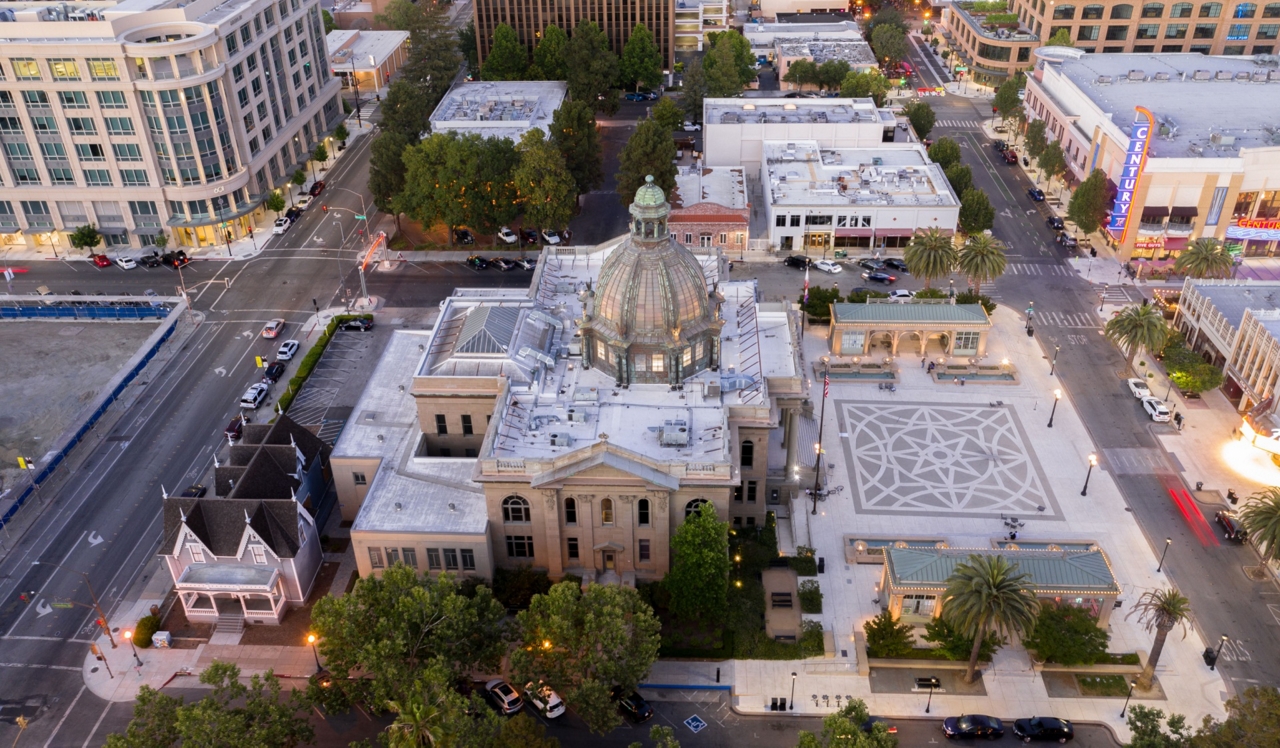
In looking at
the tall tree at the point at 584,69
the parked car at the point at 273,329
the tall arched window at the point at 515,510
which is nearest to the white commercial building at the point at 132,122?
the parked car at the point at 273,329

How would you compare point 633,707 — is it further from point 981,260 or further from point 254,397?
point 981,260

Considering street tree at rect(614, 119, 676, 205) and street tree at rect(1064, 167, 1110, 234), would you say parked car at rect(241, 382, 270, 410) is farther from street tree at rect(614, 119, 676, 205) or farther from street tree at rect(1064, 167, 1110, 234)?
street tree at rect(1064, 167, 1110, 234)

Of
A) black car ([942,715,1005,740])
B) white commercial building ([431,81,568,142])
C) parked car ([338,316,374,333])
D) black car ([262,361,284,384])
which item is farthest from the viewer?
white commercial building ([431,81,568,142])

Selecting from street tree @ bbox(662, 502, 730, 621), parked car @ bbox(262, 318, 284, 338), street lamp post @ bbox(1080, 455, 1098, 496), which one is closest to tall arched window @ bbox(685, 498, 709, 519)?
street tree @ bbox(662, 502, 730, 621)

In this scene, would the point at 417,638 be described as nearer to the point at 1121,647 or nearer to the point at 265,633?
the point at 265,633

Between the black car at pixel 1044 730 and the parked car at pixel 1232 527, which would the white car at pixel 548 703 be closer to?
the black car at pixel 1044 730

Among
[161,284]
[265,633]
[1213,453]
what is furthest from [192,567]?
[1213,453]
